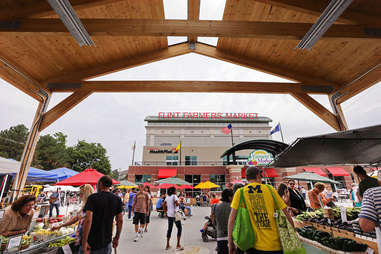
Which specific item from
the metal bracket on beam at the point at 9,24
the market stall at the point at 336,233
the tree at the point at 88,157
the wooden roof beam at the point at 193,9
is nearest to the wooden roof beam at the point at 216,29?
the metal bracket on beam at the point at 9,24

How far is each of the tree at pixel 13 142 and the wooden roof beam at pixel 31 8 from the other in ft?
134

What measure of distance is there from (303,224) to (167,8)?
765 cm

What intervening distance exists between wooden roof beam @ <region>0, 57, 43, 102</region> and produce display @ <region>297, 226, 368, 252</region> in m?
8.94

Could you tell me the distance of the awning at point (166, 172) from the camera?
985 inches

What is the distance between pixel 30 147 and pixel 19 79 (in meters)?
2.32

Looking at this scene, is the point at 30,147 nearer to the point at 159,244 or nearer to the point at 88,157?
the point at 159,244

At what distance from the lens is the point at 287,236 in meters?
2.03

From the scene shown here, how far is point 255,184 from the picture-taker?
2316 millimetres

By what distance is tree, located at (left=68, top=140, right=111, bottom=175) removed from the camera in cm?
3847

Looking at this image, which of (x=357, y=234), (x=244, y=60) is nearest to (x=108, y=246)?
(x=357, y=234)

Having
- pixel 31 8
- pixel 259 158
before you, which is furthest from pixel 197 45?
pixel 259 158

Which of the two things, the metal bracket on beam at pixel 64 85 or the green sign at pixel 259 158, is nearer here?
the metal bracket on beam at pixel 64 85

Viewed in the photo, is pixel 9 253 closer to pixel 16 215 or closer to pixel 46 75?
pixel 16 215

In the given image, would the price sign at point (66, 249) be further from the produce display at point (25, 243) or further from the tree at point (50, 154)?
the tree at point (50, 154)
